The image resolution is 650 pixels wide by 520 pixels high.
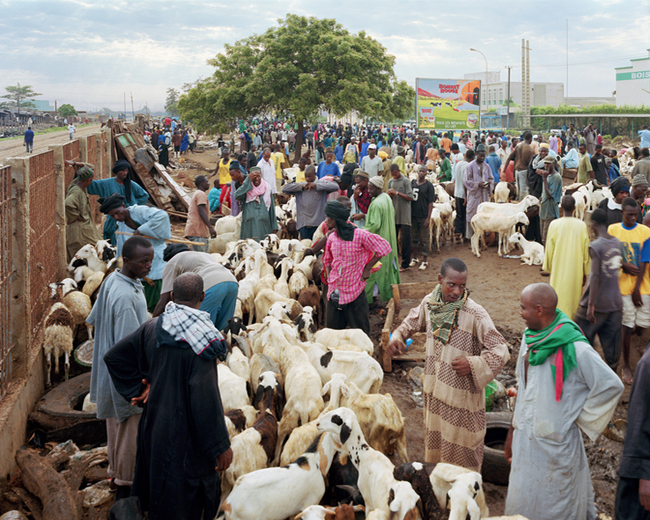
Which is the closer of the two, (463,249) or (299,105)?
(463,249)

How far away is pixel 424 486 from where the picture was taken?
332 cm

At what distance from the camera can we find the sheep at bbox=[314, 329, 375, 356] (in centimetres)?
576

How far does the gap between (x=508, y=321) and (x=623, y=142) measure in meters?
30.2

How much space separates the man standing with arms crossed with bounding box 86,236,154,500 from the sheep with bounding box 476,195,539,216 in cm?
869

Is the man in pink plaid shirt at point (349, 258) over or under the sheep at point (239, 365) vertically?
over

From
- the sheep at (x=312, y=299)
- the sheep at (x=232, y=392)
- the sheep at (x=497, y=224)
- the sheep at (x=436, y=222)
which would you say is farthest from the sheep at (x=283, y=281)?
the sheep at (x=497, y=224)

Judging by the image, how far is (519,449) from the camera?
3186mm

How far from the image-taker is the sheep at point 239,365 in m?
5.32

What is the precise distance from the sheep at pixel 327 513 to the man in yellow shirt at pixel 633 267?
3.86 meters

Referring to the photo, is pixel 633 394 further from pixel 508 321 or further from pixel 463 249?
pixel 463 249

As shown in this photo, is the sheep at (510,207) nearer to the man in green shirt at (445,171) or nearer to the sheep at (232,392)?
the man in green shirt at (445,171)

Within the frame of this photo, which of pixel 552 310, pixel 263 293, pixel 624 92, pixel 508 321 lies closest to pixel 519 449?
pixel 552 310

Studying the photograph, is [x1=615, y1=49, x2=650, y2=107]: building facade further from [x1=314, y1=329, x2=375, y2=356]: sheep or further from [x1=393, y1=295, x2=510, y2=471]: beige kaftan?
[x1=393, y1=295, x2=510, y2=471]: beige kaftan

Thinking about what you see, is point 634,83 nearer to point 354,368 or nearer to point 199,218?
point 199,218
